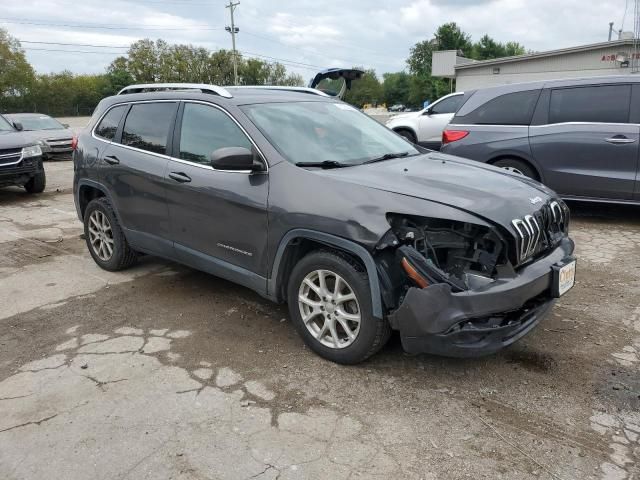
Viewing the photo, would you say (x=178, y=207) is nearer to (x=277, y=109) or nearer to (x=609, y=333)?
(x=277, y=109)

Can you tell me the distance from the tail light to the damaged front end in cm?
449

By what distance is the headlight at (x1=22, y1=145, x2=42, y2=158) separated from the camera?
9523 mm

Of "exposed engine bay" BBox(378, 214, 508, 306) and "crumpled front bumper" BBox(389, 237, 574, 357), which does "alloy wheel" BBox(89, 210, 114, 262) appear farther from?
"crumpled front bumper" BBox(389, 237, 574, 357)

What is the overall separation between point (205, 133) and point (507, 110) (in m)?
4.64

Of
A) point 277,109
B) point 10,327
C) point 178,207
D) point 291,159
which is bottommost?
point 10,327

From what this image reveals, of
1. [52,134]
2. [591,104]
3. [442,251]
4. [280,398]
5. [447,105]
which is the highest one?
[447,105]

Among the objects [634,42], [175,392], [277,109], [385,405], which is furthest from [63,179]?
[634,42]

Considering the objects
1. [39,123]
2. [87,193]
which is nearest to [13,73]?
[39,123]

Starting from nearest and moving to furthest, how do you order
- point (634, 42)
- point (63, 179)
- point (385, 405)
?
point (385, 405)
point (63, 179)
point (634, 42)

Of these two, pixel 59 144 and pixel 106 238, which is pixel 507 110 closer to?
pixel 106 238

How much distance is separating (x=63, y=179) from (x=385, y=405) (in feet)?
37.4

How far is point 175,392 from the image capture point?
10.4ft

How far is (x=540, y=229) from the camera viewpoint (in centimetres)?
324

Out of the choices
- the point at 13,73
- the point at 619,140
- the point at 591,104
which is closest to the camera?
the point at 619,140
